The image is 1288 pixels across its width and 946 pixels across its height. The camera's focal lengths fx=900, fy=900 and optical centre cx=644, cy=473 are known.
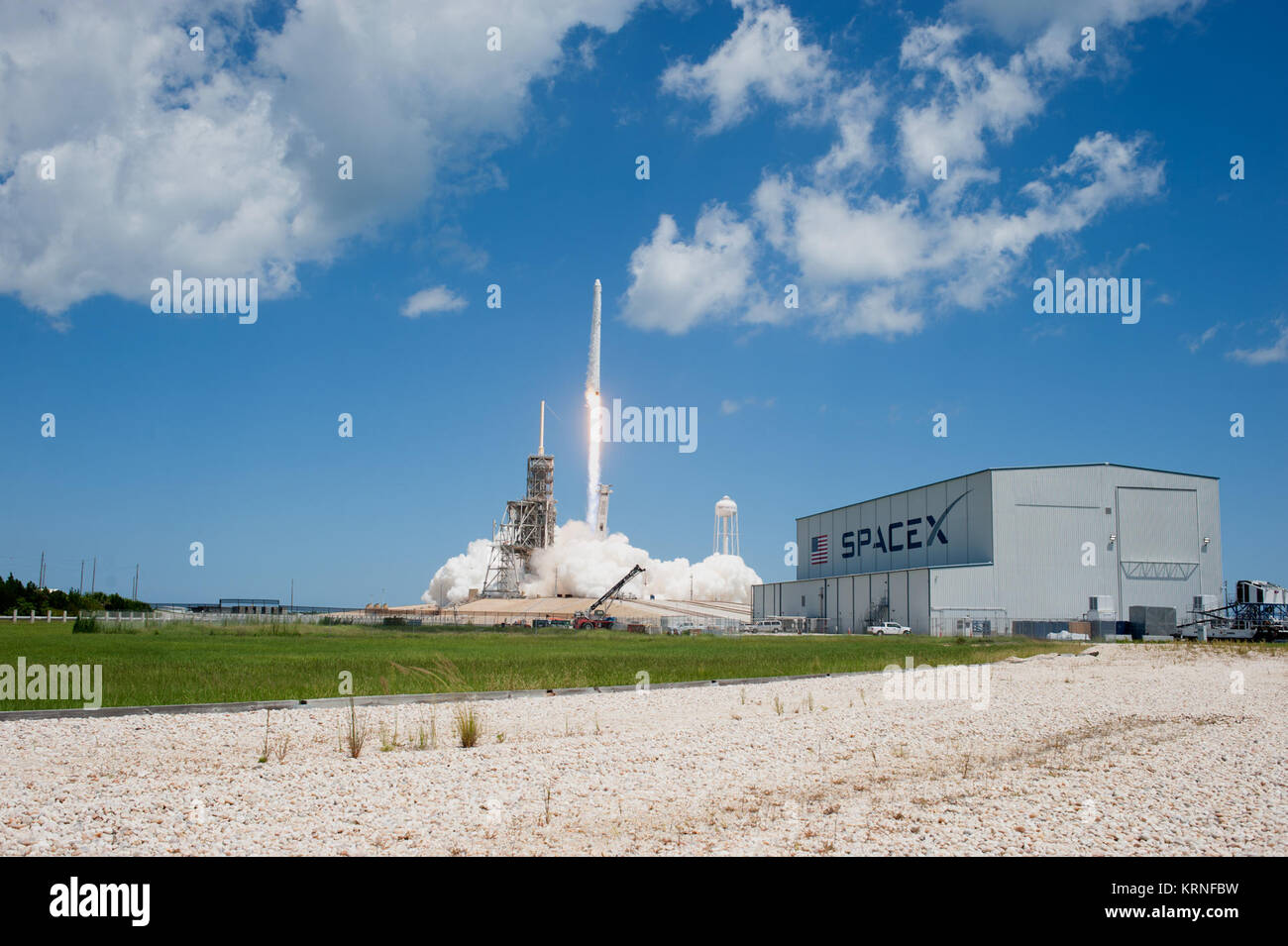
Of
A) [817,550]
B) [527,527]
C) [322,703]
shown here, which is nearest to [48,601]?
[527,527]

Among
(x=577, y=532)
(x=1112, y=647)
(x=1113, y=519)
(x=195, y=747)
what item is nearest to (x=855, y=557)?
(x=1113, y=519)

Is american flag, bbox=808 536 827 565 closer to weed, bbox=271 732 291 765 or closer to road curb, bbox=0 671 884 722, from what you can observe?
road curb, bbox=0 671 884 722

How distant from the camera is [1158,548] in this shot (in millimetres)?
59469

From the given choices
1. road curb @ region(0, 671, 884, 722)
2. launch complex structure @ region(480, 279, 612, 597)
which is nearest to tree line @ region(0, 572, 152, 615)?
launch complex structure @ region(480, 279, 612, 597)

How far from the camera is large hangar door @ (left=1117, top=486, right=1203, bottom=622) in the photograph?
58.8 metres

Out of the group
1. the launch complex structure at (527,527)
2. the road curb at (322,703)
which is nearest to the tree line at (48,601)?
the launch complex structure at (527,527)

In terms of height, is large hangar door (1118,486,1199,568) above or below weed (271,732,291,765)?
above

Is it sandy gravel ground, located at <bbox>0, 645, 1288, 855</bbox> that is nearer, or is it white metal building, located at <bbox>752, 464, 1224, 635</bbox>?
sandy gravel ground, located at <bbox>0, 645, 1288, 855</bbox>

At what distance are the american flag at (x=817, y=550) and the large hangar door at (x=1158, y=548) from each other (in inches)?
1152

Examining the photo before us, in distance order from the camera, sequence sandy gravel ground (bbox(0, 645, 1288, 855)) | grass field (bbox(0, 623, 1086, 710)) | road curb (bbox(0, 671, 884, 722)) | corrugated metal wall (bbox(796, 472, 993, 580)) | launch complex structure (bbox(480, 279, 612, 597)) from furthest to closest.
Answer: launch complex structure (bbox(480, 279, 612, 597)), corrugated metal wall (bbox(796, 472, 993, 580)), grass field (bbox(0, 623, 1086, 710)), road curb (bbox(0, 671, 884, 722)), sandy gravel ground (bbox(0, 645, 1288, 855))

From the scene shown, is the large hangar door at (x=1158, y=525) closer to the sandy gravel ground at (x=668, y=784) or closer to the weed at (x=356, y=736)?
the sandy gravel ground at (x=668, y=784)

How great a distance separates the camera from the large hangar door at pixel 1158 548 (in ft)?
193

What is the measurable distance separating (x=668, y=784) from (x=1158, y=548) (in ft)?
198

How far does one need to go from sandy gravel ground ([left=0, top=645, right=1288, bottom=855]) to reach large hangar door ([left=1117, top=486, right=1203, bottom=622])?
46696 millimetres
